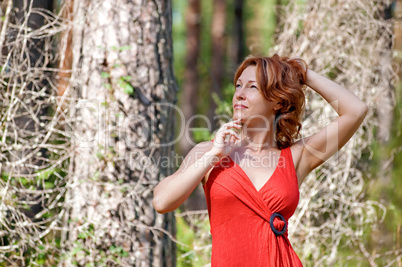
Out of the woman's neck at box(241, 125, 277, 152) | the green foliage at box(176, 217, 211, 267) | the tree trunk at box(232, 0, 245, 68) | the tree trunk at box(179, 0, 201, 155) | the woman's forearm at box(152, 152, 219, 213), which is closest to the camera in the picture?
the woman's forearm at box(152, 152, 219, 213)

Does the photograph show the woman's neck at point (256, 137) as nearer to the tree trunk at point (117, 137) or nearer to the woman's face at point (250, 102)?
the woman's face at point (250, 102)

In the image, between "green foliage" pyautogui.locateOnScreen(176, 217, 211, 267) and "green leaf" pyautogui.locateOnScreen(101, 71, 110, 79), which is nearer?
"green leaf" pyautogui.locateOnScreen(101, 71, 110, 79)

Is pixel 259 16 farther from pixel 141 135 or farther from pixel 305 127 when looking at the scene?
pixel 141 135

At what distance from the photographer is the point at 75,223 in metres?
3.58

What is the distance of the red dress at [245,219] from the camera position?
7.41 feet

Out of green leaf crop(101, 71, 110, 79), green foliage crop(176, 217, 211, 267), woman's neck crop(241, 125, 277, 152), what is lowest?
green foliage crop(176, 217, 211, 267)

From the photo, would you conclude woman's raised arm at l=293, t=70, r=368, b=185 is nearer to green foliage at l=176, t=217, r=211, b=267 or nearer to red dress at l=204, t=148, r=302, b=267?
red dress at l=204, t=148, r=302, b=267

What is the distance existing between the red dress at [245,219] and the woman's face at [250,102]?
286 millimetres

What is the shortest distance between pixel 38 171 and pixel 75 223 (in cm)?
52

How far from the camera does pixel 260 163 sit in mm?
2438

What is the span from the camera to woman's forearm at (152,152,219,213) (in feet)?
7.13

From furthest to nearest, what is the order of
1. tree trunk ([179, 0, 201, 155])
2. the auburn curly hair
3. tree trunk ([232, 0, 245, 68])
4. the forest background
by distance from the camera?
tree trunk ([179, 0, 201, 155]), tree trunk ([232, 0, 245, 68]), the forest background, the auburn curly hair

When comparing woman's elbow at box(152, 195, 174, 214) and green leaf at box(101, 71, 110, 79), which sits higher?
green leaf at box(101, 71, 110, 79)

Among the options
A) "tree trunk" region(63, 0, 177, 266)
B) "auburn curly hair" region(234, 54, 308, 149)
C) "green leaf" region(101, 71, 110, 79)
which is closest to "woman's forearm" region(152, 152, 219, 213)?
"auburn curly hair" region(234, 54, 308, 149)
